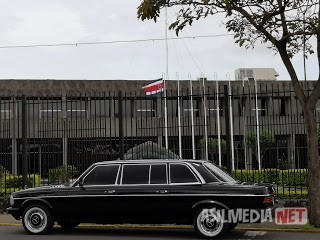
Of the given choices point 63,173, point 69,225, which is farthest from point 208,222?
point 63,173

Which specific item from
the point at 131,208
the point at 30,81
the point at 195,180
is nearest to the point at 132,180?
the point at 131,208

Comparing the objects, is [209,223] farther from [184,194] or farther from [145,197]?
[145,197]

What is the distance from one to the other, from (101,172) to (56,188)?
3.43ft

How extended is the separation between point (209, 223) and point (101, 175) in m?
2.49

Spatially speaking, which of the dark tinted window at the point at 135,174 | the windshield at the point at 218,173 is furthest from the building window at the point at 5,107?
the windshield at the point at 218,173

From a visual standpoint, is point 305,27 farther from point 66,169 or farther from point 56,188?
point 66,169

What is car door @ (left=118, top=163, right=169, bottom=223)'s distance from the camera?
10789 millimetres

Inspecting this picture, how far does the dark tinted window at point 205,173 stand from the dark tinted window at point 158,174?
63 centimetres

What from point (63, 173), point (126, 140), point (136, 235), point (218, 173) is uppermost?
point (126, 140)

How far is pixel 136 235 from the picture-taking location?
1139 centimetres

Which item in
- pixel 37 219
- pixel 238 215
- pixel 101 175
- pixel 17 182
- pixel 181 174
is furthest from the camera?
pixel 17 182

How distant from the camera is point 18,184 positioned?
17.5m

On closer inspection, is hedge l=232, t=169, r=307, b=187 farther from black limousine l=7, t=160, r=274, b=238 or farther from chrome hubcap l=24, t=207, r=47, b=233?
chrome hubcap l=24, t=207, r=47, b=233

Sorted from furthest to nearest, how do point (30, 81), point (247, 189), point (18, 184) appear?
point (30, 81) < point (18, 184) < point (247, 189)
